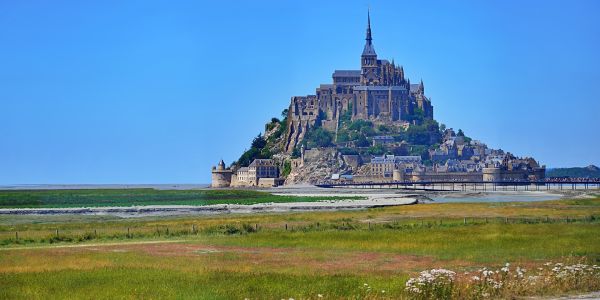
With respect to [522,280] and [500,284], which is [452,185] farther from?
[500,284]

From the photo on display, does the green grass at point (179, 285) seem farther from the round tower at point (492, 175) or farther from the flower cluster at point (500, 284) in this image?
the round tower at point (492, 175)

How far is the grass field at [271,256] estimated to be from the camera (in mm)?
26500

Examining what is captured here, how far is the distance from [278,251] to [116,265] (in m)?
7.94

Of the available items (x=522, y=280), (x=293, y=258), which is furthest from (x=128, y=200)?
(x=522, y=280)

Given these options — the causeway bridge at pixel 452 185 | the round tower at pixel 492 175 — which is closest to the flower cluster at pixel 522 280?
the causeway bridge at pixel 452 185

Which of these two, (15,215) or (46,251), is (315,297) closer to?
(46,251)

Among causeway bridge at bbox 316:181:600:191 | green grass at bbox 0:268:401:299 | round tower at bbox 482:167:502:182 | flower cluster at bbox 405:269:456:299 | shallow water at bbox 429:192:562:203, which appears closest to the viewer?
flower cluster at bbox 405:269:456:299

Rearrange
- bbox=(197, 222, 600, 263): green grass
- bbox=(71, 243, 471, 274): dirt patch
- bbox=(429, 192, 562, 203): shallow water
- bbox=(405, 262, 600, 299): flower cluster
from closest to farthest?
bbox=(405, 262, 600, 299): flower cluster < bbox=(71, 243, 471, 274): dirt patch < bbox=(197, 222, 600, 263): green grass < bbox=(429, 192, 562, 203): shallow water

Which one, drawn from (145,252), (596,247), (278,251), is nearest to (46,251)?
(145,252)

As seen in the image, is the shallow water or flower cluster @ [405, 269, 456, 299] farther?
the shallow water

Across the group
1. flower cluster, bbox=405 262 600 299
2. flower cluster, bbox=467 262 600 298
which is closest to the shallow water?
flower cluster, bbox=467 262 600 298

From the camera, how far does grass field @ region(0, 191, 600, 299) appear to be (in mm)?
26500

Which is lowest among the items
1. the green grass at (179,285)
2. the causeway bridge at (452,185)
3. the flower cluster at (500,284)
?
the green grass at (179,285)

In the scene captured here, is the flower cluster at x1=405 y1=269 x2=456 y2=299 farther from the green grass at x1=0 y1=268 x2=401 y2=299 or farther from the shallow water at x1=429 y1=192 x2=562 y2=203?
the shallow water at x1=429 y1=192 x2=562 y2=203
